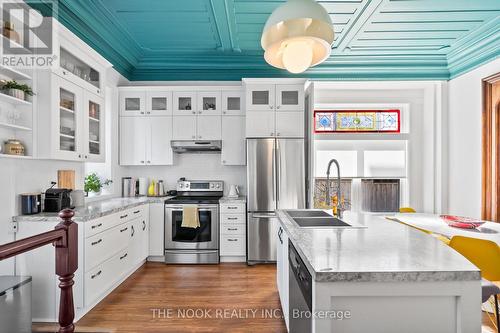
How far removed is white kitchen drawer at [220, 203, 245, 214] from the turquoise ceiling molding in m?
1.92

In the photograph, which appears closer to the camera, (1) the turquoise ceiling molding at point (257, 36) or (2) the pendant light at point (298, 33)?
(2) the pendant light at point (298, 33)

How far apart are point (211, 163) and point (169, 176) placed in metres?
0.70

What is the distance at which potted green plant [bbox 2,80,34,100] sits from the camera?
82.9 inches

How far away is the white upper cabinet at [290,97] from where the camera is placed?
12.6 feet

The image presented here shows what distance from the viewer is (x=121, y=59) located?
12.8 feet

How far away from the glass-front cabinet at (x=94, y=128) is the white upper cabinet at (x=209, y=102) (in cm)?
133

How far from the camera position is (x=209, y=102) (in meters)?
4.05

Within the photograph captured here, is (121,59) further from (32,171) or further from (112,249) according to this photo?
(112,249)

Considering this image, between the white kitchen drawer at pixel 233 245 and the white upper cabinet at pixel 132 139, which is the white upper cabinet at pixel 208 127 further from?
the white kitchen drawer at pixel 233 245

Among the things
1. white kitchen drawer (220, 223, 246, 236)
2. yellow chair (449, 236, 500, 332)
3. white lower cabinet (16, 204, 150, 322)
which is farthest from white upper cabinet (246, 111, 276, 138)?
yellow chair (449, 236, 500, 332)

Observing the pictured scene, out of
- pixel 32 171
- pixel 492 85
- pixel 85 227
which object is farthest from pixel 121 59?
pixel 492 85

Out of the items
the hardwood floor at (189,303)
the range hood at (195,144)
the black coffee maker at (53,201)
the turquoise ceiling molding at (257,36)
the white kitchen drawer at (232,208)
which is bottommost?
the hardwood floor at (189,303)

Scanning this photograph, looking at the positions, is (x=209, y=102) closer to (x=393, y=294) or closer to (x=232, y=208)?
(x=232, y=208)

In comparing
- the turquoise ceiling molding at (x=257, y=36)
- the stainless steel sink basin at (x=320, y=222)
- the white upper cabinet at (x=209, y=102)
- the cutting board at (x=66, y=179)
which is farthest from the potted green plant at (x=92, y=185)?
the stainless steel sink basin at (x=320, y=222)
